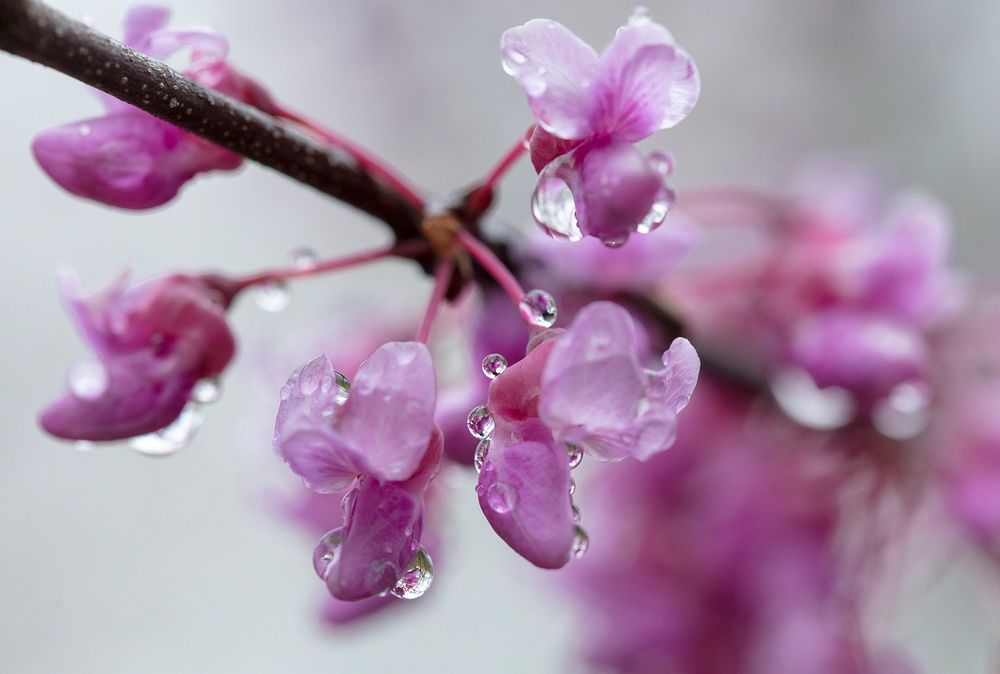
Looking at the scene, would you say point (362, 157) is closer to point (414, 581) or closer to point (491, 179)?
point (491, 179)

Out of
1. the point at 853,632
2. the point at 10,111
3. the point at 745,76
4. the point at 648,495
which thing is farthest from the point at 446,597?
the point at 745,76

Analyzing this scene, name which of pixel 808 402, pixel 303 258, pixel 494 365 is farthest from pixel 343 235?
pixel 494 365

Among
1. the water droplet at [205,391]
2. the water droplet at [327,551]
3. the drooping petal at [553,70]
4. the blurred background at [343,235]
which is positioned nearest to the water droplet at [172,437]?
the water droplet at [205,391]

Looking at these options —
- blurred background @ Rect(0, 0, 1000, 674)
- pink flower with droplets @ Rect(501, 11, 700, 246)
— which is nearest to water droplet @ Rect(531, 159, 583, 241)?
pink flower with droplets @ Rect(501, 11, 700, 246)

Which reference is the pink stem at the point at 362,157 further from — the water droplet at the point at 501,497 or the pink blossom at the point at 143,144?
the water droplet at the point at 501,497

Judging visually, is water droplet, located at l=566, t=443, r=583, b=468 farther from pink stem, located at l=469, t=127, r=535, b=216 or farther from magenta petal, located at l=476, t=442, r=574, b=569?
pink stem, located at l=469, t=127, r=535, b=216
